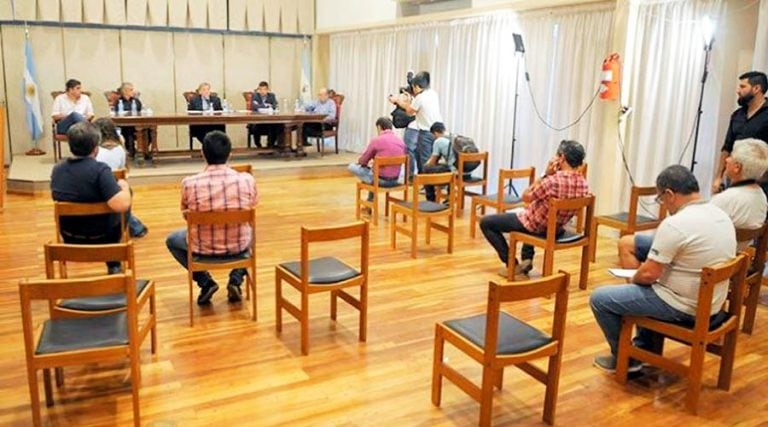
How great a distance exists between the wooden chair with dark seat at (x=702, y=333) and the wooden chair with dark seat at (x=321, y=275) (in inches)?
53.1

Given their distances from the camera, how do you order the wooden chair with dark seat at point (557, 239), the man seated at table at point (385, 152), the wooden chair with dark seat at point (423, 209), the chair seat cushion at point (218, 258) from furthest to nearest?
the man seated at table at point (385, 152), the wooden chair with dark seat at point (423, 209), the wooden chair with dark seat at point (557, 239), the chair seat cushion at point (218, 258)

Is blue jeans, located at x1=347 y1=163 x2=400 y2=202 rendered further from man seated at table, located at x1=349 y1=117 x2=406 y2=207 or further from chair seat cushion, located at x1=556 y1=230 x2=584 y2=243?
chair seat cushion, located at x1=556 y1=230 x2=584 y2=243

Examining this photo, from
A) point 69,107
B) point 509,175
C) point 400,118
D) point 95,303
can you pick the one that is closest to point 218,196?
point 95,303

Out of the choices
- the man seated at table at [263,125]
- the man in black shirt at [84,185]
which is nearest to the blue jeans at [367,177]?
the man in black shirt at [84,185]

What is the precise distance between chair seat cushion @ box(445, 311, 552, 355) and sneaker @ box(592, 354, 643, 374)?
2.45 feet

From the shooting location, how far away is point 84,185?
3.49 metres

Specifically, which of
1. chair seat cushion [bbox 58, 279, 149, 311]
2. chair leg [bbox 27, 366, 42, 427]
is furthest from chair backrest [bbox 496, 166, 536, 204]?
chair leg [bbox 27, 366, 42, 427]

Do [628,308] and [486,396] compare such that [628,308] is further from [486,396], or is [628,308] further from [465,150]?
[465,150]

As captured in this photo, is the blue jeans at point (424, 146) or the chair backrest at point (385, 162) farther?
the blue jeans at point (424, 146)

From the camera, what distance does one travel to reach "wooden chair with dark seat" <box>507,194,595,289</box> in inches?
160

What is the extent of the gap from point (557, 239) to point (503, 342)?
1.85 m

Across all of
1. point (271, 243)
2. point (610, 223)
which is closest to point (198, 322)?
point (271, 243)

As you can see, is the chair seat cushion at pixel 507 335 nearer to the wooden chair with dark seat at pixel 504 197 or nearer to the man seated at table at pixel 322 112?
the wooden chair with dark seat at pixel 504 197

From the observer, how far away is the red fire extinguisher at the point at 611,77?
568 cm
